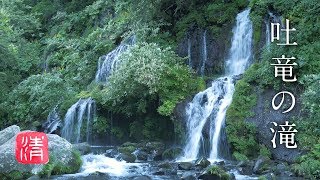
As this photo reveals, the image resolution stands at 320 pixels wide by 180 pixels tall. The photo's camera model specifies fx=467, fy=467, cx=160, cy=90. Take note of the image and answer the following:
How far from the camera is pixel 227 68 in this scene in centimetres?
1708

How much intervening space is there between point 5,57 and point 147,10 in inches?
277

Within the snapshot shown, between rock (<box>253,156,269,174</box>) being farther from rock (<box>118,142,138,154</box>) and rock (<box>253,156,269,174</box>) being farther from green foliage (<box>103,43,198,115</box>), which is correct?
rock (<box>118,142,138,154</box>)

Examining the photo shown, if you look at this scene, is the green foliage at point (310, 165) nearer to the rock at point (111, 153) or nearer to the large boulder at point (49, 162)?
the rock at point (111, 153)

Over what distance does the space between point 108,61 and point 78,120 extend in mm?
3136

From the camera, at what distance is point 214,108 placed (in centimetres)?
1438

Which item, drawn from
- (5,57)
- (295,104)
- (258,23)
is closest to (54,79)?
(5,57)

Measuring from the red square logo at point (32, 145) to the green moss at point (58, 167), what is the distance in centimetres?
195

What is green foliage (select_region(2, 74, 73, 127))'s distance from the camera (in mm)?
19172

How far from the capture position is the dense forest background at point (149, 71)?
13.3m

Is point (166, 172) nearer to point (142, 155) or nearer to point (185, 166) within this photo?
point (185, 166)

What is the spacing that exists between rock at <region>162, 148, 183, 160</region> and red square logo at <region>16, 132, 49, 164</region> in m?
4.85

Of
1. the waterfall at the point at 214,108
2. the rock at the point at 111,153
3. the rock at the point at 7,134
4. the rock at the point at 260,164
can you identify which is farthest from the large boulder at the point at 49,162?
the rock at the point at 260,164

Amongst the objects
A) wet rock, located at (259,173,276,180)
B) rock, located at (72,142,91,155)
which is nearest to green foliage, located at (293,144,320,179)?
wet rock, located at (259,173,276,180)

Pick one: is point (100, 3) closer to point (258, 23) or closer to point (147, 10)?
point (147, 10)
